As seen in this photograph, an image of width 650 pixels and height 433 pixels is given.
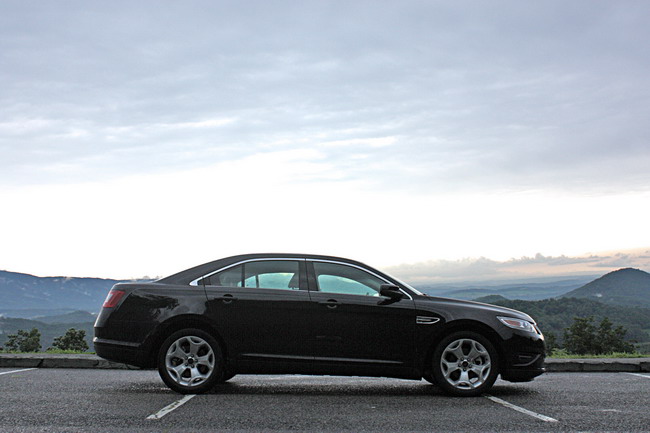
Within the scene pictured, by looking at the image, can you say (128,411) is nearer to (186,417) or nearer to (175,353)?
(186,417)

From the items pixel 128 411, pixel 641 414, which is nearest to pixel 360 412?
pixel 128 411

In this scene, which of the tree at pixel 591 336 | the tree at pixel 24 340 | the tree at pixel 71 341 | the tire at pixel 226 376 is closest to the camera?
the tire at pixel 226 376

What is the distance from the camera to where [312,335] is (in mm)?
7871

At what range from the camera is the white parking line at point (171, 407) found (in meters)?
6.41

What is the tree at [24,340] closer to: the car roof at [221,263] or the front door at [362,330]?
the car roof at [221,263]

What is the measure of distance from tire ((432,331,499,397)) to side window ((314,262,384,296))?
1.03 meters

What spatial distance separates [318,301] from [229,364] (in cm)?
125

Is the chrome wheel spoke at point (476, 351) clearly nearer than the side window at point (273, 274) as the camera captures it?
Yes

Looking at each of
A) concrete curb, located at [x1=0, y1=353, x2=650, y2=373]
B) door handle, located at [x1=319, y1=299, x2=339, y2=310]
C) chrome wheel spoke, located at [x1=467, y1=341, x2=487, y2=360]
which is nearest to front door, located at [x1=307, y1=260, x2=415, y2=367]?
door handle, located at [x1=319, y1=299, x2=339, y2=310]

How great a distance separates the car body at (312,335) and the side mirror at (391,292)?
0.04 ft

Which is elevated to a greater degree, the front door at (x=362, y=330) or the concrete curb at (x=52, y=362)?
the front door at (x=362, y=330)

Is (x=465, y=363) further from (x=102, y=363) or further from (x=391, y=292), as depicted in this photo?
(x=102, y=363)

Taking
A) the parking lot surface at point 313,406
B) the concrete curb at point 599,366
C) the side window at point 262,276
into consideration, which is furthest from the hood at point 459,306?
the concrete curb at point 599,366

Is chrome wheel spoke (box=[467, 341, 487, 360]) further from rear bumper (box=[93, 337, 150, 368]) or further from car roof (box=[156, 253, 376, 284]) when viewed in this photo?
rear bumper (box=[93, 337, 150, 368])
